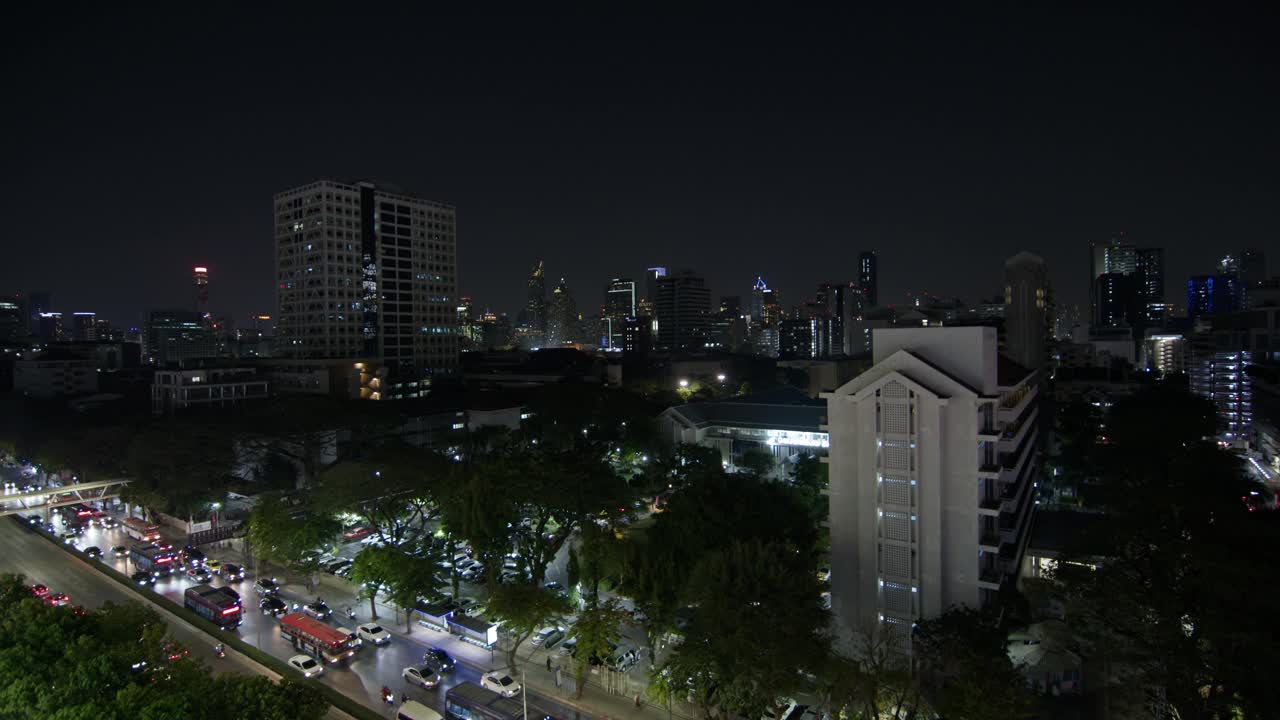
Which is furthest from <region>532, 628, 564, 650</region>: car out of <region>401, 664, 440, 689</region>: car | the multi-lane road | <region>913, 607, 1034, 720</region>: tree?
<region>913, 607, 1034, 720</region>: tree

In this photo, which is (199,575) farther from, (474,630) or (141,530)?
(474,630)

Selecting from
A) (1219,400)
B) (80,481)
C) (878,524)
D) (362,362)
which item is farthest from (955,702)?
(362,362)

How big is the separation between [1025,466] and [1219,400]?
4309 cm

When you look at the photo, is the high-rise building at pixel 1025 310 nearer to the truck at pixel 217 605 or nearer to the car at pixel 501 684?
the car at pixel 501 684

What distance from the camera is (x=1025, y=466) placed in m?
29.5

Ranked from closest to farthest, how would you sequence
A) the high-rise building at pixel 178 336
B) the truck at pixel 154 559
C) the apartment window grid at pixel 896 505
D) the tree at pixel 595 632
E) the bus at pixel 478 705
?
the bus at pixel 478 705 < the tree at pixel 595 632 < the apartment window grid at pixel 896 505 < the truck at pixel 154 559 < the high-rise building at pixel 178 336

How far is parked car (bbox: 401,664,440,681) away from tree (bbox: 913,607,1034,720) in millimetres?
14823

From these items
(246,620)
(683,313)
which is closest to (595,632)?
(246,620)

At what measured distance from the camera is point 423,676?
2117 centimetres

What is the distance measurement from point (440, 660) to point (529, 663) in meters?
2.99

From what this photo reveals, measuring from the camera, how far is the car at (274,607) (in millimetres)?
26953

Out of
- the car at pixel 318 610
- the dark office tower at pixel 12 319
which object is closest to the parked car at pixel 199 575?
the car at pixel 318 610

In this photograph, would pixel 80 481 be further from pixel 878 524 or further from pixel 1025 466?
pixel 1025 466

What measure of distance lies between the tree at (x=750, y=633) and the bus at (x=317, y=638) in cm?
1185
